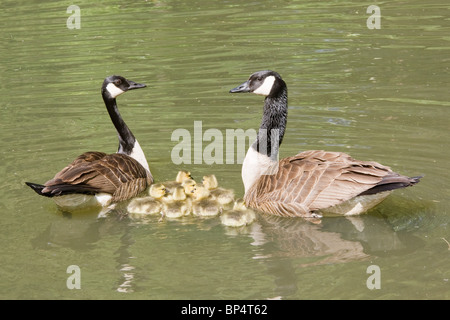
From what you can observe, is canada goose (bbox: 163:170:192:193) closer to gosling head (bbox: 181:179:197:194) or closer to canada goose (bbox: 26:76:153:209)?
gosling head (bbox: 181:179:197:194)

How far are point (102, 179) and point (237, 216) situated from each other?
76.3 inches

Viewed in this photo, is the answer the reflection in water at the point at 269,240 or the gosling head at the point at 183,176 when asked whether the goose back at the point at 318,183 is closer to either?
the reflection in water at the point at 269,240

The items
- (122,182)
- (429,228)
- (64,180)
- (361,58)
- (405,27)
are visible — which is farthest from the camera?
(405,27)

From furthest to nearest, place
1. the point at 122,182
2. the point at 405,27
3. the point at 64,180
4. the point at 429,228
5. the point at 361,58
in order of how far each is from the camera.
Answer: the point at 405,27
the point at 361,58
the point at 122,182
the point at 64,180
the point at 429,228

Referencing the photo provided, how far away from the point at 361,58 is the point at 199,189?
7.08m

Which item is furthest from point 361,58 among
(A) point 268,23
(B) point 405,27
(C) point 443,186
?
(C) point 443,186

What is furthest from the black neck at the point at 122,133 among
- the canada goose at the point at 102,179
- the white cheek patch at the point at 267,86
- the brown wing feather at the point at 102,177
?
the white cheek patch at the point at 267,86

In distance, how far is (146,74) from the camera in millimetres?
15430

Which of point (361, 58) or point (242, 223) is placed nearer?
point (242, 223)

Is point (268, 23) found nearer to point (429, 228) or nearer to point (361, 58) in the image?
point (361, 58)

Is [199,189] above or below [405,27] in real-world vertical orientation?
below

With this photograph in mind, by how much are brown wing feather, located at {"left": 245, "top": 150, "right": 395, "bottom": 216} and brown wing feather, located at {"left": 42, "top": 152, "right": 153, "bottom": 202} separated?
5.72 ft

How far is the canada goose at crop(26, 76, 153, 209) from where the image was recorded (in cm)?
914

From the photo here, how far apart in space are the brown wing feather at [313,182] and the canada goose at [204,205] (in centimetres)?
55
